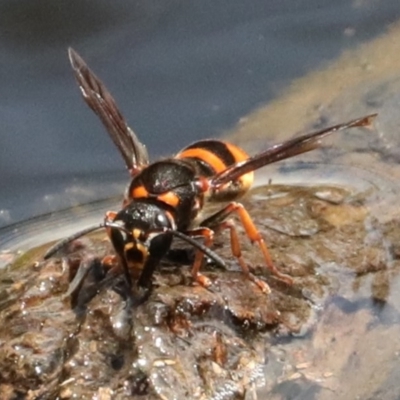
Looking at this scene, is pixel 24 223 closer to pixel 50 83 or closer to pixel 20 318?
pixel 50 83

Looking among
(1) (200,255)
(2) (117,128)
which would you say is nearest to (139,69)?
Answer: (2) (117,128)

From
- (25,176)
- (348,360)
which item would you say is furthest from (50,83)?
(348,360)

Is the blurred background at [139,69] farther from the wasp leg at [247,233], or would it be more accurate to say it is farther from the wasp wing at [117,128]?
the wasp leg at [247,233]

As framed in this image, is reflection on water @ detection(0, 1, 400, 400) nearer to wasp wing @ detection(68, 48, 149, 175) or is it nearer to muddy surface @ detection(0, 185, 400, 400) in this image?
muddy surface @ detection(0, 185, 400, 400)

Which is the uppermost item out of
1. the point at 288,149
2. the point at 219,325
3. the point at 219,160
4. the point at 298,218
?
the point at 219,160

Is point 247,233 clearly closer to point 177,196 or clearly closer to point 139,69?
point 177,196

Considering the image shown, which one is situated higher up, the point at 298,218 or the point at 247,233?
the point at 298,218

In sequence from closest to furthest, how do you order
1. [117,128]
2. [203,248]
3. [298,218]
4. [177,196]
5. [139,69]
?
[203,248] → [177,196] → [298,218] → [117,128] → [139,69]
